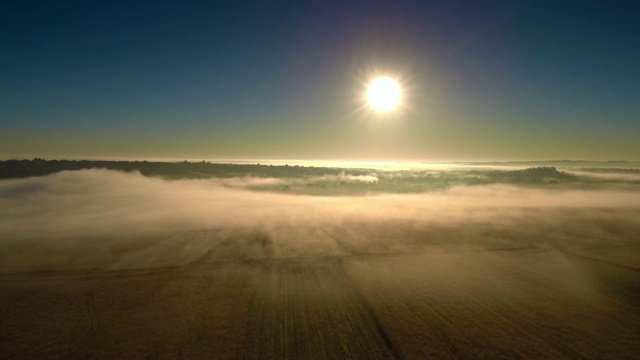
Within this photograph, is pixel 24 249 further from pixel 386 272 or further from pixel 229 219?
pixel 386 272

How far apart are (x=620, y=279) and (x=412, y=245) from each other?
1432cm

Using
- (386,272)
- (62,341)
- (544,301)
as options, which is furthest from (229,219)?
(544,301)

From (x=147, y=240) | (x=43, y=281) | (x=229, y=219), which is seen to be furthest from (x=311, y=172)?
(x=43, y=281)

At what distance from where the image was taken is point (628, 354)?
41.5 ft

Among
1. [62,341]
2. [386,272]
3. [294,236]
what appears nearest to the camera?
[62,341]

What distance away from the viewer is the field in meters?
13.3

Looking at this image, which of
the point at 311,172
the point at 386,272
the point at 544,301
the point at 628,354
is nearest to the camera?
the point at 628,354

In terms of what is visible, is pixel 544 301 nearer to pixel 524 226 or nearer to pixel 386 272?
pixel 386 272

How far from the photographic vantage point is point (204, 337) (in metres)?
14.0

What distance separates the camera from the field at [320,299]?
43.7 feet

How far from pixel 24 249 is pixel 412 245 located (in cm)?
3511

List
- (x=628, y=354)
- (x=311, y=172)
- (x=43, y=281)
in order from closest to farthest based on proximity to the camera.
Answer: (x=628, y=354), (x=43, y=281), (x=311, y=172)

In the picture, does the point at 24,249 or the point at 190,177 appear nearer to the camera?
the point at 24,249

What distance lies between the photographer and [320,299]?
58.3ft
